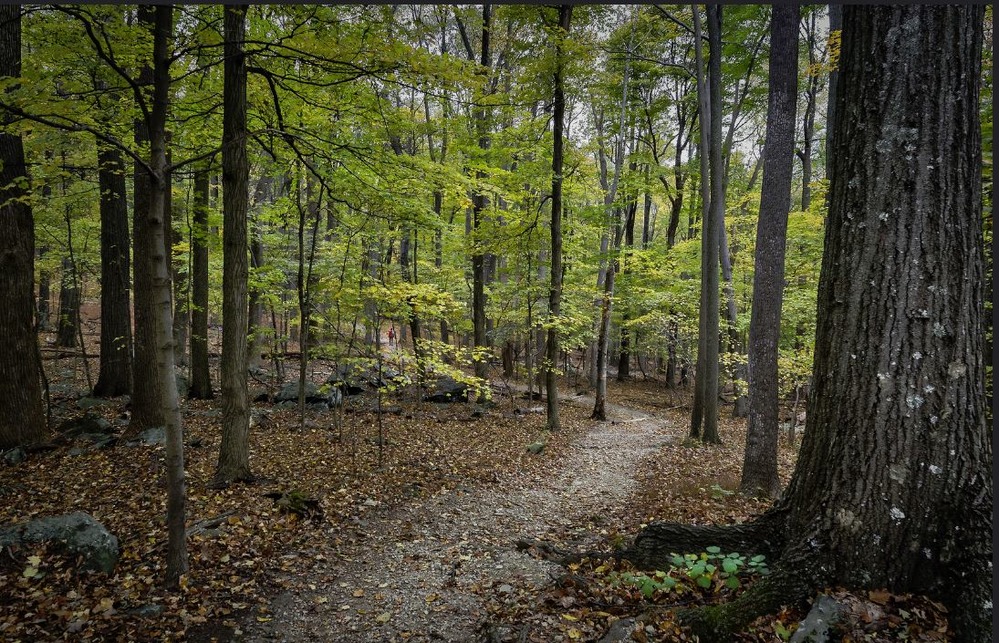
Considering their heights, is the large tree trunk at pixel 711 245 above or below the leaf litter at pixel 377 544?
above

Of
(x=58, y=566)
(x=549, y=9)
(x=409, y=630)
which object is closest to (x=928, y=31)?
(x=409, y=630)

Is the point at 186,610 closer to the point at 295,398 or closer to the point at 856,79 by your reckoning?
the point at 856,79

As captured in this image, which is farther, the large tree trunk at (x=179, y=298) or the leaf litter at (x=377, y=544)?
the large tree trunk at (x=179, y=298)

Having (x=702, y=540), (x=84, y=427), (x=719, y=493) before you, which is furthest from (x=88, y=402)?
(x=719, y=493)

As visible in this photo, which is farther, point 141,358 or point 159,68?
point 141,358

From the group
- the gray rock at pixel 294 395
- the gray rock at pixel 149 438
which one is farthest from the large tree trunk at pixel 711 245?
the gray rock at pixel 149 438

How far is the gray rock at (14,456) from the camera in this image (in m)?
6.97

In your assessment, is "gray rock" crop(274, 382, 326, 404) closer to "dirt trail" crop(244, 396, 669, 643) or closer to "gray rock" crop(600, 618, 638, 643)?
"dirt trail" crop(244, 396, 669, 643)

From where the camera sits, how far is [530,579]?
4754 millimetres

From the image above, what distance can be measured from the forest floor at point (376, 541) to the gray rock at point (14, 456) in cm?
16

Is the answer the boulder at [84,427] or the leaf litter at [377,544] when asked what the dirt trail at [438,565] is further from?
the boulder at [84,427]

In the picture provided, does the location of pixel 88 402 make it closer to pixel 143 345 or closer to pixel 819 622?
pixel 143 345

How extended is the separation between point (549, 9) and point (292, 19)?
7552 mm

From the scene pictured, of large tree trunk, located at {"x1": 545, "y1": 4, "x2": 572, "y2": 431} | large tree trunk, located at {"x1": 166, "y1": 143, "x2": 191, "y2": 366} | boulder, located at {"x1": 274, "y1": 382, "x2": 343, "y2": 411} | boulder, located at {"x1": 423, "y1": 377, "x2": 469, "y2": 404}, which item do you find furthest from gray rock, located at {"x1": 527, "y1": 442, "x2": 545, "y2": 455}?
large tree trunk, located at {"x1": 166, "y1": 143, "x2": 191, "y2": 366}
